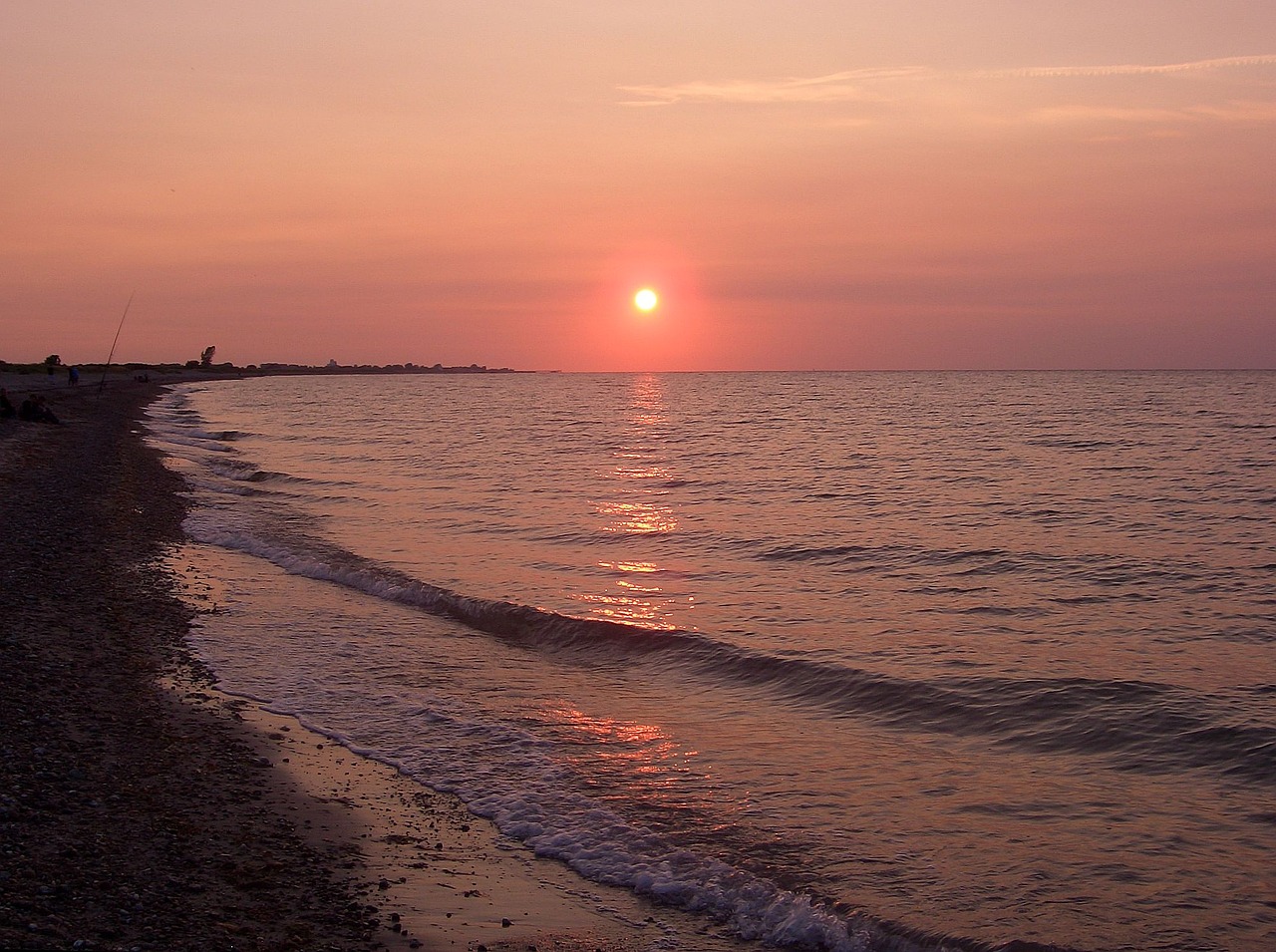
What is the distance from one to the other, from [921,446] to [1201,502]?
23.7 metres

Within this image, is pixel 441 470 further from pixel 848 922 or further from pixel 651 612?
pixel 848 922

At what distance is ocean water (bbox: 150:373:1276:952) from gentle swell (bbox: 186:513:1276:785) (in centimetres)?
5

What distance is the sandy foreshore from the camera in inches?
244

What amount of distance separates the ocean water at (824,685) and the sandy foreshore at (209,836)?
54 cm

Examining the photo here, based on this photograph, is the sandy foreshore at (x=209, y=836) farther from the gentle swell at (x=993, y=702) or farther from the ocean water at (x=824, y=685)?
the gentle swell at (x=993, y=702)

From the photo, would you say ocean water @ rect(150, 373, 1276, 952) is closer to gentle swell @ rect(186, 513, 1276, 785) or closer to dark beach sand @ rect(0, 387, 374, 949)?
gentle swell @ rect(186, 513, 1276, 785)

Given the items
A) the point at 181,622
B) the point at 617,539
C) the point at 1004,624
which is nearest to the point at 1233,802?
the point at 1004,624

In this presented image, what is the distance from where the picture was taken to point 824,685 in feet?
39.9

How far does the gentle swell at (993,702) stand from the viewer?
392 inches

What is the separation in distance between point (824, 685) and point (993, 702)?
1877 millimetres

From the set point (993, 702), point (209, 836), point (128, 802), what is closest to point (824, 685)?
point (993, 702)

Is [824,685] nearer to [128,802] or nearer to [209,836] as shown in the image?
[209,836]

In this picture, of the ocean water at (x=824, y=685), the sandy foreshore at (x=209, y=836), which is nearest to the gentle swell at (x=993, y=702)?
the ocean water at (x=824, y=685)

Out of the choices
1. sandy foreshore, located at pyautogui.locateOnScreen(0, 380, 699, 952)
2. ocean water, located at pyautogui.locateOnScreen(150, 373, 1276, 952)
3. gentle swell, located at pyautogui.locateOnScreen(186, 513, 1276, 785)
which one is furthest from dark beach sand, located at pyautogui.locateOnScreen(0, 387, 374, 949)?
gentle swell, located at pyautogui.locateOnScreen(186, 513, 1276, 785)
